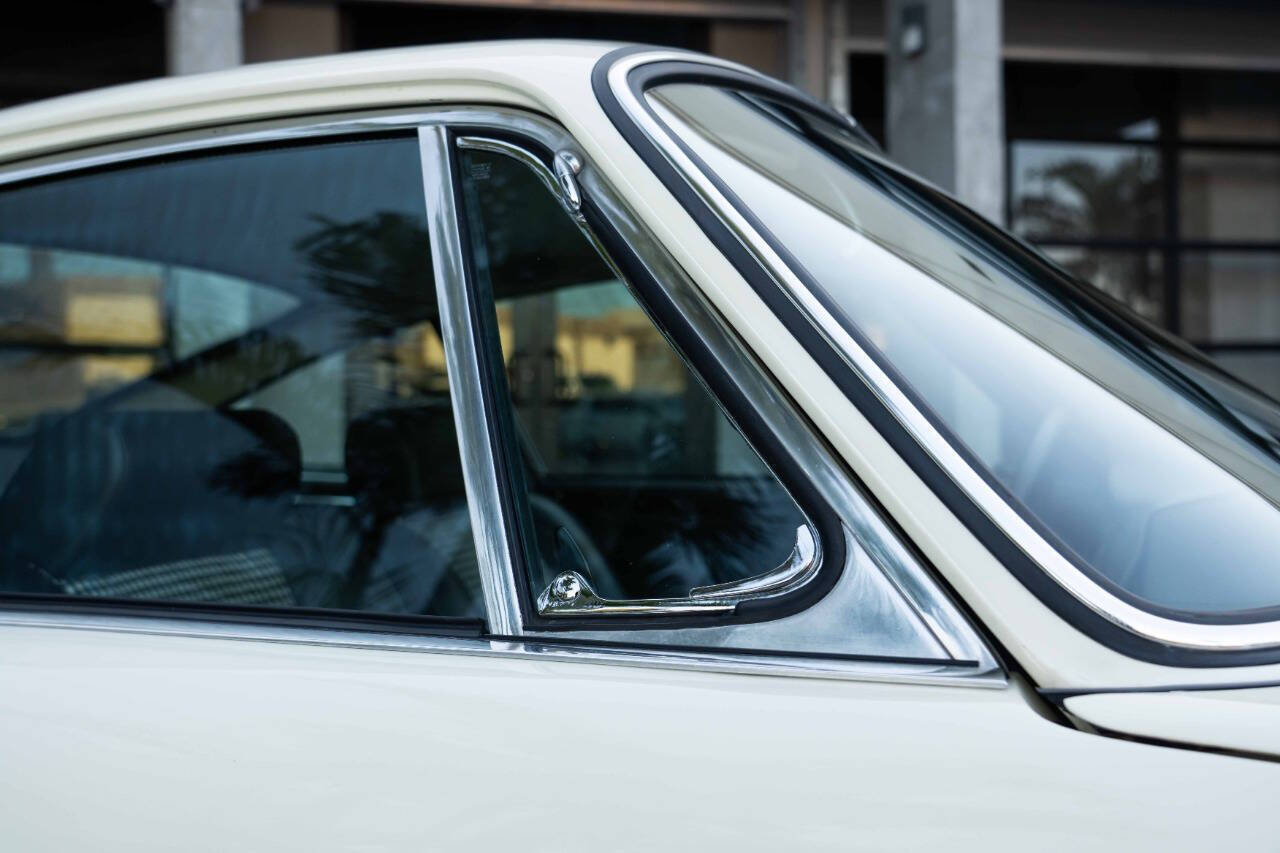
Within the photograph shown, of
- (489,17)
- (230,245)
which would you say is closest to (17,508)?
(230,245)

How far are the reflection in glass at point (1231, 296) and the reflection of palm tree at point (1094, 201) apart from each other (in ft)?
1.88

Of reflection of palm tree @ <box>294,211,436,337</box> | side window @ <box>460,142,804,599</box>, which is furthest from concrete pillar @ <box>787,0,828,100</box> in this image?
reflection of palm tree @ <box>294,211,436,337</box>

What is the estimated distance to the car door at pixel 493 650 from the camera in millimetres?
782

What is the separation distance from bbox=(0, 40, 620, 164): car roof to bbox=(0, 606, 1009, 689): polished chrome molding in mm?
487

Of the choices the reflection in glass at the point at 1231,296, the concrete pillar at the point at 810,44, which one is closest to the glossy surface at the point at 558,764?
the concrete pillar at the point at 810,44

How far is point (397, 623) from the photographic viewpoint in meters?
1.00

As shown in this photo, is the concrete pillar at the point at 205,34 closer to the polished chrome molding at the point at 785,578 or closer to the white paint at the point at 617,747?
the white paint at the point at 617,747

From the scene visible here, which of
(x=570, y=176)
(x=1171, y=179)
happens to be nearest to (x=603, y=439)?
(x=570, y=176)

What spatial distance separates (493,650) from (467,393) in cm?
24

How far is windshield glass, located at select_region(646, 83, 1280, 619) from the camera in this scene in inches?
35.1

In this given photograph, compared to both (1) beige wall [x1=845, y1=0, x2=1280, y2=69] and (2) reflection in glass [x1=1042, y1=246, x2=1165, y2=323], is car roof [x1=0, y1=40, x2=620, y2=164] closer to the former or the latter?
(1) beige wall [x1=845, y1=0, x2=1280, y2=69]

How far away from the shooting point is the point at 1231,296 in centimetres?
938

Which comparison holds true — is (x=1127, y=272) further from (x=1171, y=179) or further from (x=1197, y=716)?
(x=1197, y=716)

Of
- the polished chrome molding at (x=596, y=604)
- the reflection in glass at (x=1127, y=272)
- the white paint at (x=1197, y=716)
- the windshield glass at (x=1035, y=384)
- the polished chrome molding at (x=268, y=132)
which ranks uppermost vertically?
the reflection in glass at (x=1127, y=272)
